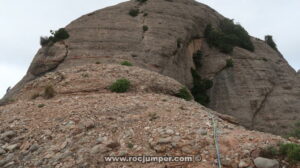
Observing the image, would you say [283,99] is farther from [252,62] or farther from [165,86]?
[165,86]

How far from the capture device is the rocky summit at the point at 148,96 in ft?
25.5

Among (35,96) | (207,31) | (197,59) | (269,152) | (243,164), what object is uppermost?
(207,31)

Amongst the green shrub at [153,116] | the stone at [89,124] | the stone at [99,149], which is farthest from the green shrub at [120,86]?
the stone at [99,149]

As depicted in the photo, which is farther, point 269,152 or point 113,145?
point 113,145

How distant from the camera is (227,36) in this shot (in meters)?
33.2

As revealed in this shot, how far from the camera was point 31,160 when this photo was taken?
801 centimetres

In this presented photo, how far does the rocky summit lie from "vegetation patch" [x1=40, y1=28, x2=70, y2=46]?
0.39 feet

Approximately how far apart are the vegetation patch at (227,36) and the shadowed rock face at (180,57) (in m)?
0.70

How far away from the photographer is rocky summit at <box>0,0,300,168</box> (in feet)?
25.5

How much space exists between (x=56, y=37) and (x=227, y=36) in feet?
54.5

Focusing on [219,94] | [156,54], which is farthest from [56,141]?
[219,94]

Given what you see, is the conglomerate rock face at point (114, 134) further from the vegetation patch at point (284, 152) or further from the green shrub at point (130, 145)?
the vegetation patch at point (284, 152)

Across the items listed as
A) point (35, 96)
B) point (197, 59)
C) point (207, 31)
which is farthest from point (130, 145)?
point (207, 31)

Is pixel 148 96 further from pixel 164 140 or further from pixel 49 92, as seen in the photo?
pixel 164 140
